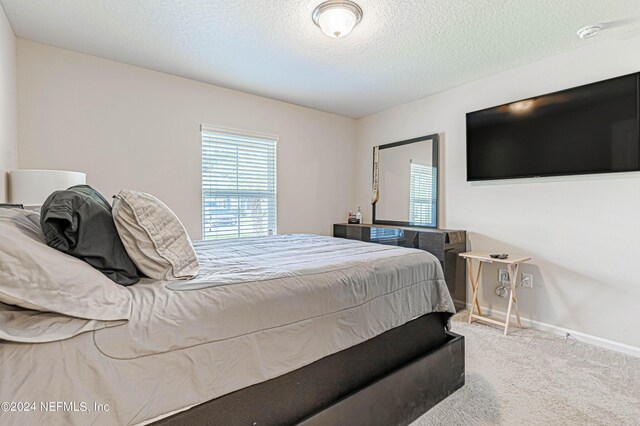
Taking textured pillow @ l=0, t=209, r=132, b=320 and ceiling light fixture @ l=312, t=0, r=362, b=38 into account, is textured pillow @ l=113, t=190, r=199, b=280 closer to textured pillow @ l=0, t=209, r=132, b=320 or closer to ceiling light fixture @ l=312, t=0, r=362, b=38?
textured pillow @ l=0, t=209, r=132, b=320

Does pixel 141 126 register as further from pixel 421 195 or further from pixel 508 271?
pixel 508 271

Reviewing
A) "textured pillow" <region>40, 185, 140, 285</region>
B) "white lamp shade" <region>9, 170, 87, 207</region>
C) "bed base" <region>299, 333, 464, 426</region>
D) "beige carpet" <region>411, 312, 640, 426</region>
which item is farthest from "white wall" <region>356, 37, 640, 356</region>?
"white lamp shade" <region>9, 170, 87, 207</region>

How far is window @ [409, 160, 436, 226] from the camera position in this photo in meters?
3.76

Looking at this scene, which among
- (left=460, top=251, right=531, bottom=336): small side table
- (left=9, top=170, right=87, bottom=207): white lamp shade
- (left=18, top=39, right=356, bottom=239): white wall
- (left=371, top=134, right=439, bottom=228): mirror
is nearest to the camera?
(left=9, top=170, right=87, bottom=207): white lamp shade

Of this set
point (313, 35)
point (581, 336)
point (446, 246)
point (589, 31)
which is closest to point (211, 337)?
point (313, 35)

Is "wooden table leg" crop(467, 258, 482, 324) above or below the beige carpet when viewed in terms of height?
above

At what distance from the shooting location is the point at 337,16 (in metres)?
2.06

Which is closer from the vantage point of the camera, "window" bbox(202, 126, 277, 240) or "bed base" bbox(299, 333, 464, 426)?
"bed base" bbox(299, 333, 464, 426)

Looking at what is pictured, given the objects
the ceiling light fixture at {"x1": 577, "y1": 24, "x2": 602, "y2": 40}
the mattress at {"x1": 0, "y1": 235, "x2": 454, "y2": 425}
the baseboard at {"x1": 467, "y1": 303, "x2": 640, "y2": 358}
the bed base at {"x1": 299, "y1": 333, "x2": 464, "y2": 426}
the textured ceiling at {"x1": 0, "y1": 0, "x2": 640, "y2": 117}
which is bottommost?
the baseboard at {"x1": 467, "y1": 303, "x2": 640, "y2": 358}

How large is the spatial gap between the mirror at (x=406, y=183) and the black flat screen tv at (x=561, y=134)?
1.74ft

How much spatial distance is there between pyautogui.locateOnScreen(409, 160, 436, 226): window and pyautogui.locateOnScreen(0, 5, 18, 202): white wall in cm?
383

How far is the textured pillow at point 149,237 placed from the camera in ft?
4.04

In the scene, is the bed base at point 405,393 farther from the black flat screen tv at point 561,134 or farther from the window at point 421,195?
the window at point 421,195

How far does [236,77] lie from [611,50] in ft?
11.0
